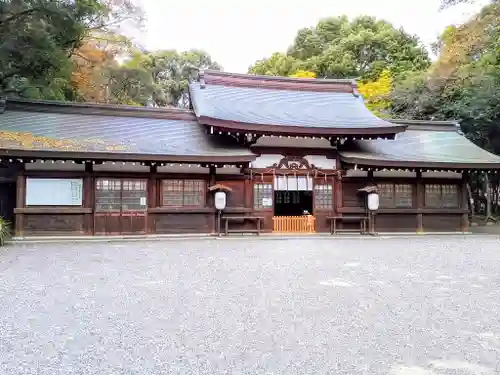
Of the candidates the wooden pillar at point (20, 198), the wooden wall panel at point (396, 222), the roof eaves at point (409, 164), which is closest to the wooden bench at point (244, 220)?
the roof eaves at point (409, 164)

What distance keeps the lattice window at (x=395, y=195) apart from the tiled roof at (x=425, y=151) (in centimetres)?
100

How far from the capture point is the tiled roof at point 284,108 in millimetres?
13336

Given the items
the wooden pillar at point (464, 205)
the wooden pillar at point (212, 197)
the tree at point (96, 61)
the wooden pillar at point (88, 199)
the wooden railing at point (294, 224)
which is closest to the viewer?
the wooden pillar at point (88, 199)

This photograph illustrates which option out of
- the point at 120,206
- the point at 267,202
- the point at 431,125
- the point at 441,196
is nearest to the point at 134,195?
the point at 120,206

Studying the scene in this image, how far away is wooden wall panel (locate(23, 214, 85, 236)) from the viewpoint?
1115 cm

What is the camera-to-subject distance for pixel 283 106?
50.6 feet

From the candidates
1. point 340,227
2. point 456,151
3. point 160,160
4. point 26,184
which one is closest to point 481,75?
A: point 456,151

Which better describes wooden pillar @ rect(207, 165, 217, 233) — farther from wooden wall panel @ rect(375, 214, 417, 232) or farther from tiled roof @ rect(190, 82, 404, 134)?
wooden wall panel @ rect(375, 214, 417, 232)

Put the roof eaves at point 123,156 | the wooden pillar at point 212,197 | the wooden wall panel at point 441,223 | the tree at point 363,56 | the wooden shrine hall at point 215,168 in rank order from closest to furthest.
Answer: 1. the roof eaves at point 123,156
2. the wooden shrine hall at point 215,168
3. the wooden pillar at point 212,197
4. the wooden wall panel at point 441,223
5. the tree at point 363,56


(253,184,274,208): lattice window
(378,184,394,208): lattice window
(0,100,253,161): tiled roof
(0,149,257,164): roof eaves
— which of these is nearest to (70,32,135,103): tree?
(0,100,253,161): tiled roof

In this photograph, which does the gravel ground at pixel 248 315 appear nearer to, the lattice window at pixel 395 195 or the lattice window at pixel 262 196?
the lattice window at pixel 262 196

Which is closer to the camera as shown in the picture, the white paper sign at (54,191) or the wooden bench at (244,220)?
the white paper sign at (54,191)

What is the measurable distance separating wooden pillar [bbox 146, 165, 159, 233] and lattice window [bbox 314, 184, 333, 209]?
5.12 metres

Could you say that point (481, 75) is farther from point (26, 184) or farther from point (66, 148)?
point (26, 184)
